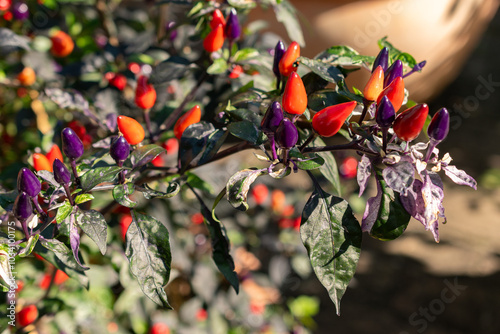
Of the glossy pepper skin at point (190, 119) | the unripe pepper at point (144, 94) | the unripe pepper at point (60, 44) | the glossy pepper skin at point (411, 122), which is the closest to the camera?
the glossy pepper skin at point (411, 122)

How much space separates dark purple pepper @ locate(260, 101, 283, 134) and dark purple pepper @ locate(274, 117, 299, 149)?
13 mm

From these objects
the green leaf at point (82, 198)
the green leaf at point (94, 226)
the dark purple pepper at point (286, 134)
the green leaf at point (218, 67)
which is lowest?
the green leaf at point (94, 226)

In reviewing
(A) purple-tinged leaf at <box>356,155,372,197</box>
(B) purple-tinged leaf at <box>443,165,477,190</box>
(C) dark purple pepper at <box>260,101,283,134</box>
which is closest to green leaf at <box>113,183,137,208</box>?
(C) dark purple pepper at <box>260,101,283,134</box>

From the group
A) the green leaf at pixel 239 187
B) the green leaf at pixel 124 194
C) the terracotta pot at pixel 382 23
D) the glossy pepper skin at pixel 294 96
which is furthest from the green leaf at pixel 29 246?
the terracotta pot at pixel 382 23

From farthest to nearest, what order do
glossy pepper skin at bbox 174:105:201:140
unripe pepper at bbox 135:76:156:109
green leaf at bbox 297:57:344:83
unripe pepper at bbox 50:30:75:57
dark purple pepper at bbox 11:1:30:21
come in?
unripe pepper at bbox 50:30:75:57, dark purple pepper at bbox 11:1:30:21, unripe pepper at bbox 135:76:156:109, glossy pepper skin at bbox 174:105:201:140, green leaf at bbox 297:57:344:83

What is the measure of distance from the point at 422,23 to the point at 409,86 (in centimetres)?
39

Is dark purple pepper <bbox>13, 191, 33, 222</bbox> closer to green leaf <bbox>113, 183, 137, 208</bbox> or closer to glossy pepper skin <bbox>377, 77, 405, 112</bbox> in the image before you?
green leaf <bbox>113, 183, 137, 208</bbox>

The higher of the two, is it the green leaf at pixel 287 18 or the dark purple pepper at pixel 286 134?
the dark purple pepper at pixel 286 134

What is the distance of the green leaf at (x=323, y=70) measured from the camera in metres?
0.69

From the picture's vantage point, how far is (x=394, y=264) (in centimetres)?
221

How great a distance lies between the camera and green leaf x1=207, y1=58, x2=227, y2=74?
2.89ft

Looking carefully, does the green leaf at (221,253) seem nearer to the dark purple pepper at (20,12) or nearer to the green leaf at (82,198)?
the green leaf at (82,198)

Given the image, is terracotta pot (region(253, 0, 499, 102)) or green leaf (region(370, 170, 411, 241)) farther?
terracotta pot (region(253, 0, 499, 102))

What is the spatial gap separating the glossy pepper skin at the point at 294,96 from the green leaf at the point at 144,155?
198mm
